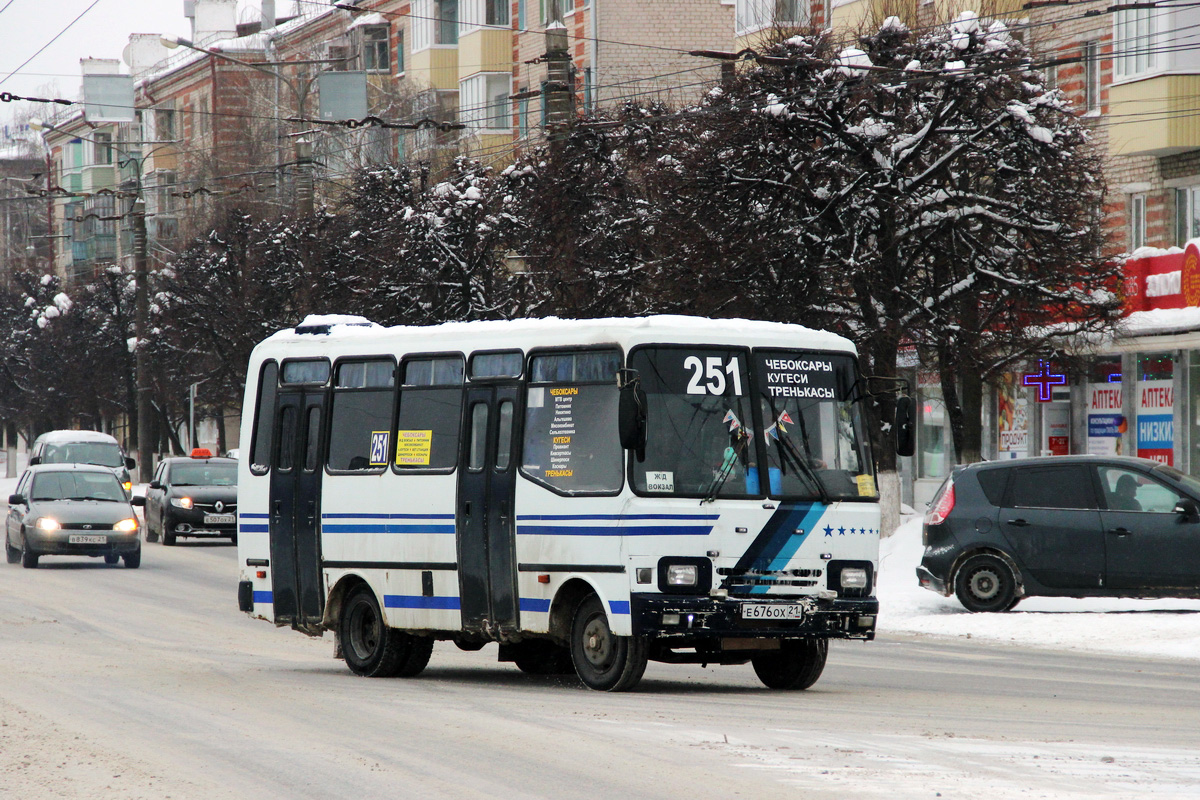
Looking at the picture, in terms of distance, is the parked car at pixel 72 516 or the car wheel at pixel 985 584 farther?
the parked car at pixel 72 516

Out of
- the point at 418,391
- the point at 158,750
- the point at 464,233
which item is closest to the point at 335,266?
the point at 464,233

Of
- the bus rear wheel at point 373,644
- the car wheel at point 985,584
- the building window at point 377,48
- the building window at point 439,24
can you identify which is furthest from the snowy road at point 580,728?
the building window at point 377,48

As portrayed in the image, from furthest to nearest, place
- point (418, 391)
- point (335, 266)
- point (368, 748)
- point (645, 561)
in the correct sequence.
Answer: point (335, 266) < point (418, 391) < point (645, 561) < point (368, 748)

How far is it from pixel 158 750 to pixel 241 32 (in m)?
84.4

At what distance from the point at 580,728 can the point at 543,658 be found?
445cm

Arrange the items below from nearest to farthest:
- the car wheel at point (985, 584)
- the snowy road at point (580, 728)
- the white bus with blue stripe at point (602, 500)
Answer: the snowy road at point (580, 728) < the white bus with blue stripe at point (602, 500) < the car wheel at point (985, 584)

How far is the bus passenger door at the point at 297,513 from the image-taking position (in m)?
16.1

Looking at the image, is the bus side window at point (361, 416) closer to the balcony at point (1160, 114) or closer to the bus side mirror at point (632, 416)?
the bus side mirror at point (632, 416)

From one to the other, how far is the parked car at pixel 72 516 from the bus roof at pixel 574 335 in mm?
15525

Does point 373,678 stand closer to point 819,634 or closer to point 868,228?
point 819,634

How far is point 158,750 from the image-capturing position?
10656 mm

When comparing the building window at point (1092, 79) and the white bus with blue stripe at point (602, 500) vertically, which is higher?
the building window at point (1092, 79)

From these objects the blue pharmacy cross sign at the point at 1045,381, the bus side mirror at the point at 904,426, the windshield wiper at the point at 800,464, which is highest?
the blue pharmacy cross sign at the point at 1045,381

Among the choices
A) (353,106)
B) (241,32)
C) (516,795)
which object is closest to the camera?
(516,795)
